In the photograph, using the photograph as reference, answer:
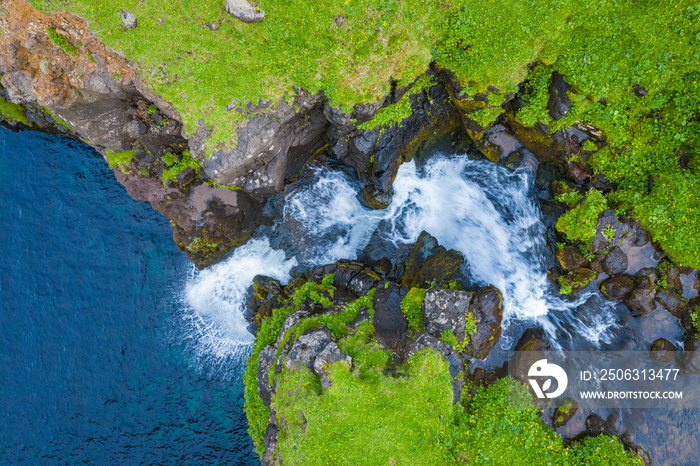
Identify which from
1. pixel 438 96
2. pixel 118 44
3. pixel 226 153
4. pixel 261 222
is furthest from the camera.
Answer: pixel 261 222

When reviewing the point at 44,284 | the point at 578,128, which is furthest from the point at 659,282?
the point at 44,284

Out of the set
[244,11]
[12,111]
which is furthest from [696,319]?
[12,111]

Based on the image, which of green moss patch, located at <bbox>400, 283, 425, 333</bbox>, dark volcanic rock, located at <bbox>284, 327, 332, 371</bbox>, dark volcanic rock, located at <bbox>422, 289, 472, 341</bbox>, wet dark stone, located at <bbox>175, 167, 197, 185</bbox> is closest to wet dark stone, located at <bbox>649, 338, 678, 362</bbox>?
dark volcanic rock, located at <bbox>422, 289, 472, 341</bbox>

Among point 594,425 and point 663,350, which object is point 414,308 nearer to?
point 594,425

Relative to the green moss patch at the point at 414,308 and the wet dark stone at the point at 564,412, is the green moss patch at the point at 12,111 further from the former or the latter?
the wet dark stone at the point at 564,412

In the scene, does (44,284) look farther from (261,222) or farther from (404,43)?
(404,43)

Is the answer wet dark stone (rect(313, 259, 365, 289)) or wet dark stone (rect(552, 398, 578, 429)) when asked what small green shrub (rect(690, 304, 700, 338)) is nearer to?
wet dark stone (rect(552, 398, 578, 429))
